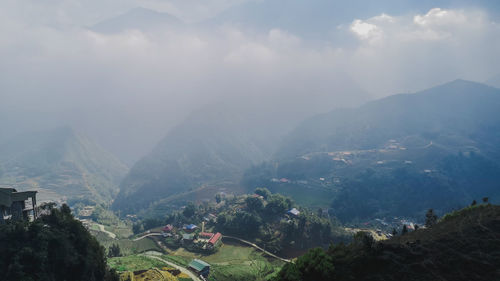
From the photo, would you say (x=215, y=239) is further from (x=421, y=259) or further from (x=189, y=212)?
(x=421, y=259)

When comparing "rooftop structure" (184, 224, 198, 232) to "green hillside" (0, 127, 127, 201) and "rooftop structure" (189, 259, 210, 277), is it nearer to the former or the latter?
"rooftop structure" (189, 259, 210, 277)

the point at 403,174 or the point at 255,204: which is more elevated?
the point at 255,204

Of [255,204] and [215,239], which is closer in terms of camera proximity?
[215,239]

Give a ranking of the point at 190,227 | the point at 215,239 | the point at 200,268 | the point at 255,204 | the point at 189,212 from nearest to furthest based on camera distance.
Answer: the point at 200,268 → the point at 215,239 → the point at 190,227 → the point at 255,204 → the point at 189,212

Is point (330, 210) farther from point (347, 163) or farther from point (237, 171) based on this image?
point (237, 171)

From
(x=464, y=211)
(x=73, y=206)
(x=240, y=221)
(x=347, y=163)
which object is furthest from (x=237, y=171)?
(x=464, y=211)

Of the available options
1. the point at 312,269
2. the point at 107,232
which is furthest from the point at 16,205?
the point at 107,232
